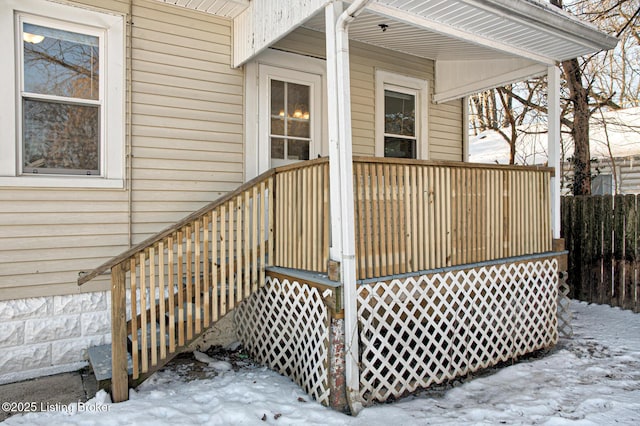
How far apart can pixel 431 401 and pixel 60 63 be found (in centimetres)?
458

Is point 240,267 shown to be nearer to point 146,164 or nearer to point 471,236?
point 146,164

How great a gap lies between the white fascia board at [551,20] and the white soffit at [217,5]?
92.4 inches

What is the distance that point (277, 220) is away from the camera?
4.10m

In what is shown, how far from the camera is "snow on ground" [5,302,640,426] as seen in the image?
121 inches

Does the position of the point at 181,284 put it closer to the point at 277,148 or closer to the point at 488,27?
the point at 277,148

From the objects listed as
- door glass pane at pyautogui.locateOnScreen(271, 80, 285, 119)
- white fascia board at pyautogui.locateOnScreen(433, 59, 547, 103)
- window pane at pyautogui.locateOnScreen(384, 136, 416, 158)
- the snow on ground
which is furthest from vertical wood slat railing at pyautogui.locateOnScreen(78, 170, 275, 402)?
white fascia board at pyautogui.locateOnScreen(433, 59, 547, 103)

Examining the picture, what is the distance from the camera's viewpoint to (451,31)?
4023 mm

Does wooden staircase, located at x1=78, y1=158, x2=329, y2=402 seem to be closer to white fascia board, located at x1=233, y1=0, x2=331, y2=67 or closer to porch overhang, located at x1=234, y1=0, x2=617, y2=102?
white fascia board, located at x1=233, y1=0, x2=331, y2=67

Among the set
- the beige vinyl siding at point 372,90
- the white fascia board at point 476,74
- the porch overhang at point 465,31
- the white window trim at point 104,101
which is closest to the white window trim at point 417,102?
the beige vinyl siding at point 372,90

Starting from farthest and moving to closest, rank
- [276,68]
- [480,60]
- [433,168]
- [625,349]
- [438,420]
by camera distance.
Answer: [480,60]
[276,68]
[625,349]
[433,168]
[438,420]

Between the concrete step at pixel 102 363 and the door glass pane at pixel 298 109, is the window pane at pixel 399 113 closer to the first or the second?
the door glass pane at pixel 298 109

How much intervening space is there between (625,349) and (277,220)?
403 cm

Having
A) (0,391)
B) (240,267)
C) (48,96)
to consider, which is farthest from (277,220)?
(0,391)

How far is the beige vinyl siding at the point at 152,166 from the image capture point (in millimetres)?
3877
